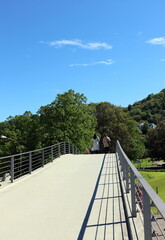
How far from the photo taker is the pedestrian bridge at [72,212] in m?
4.92

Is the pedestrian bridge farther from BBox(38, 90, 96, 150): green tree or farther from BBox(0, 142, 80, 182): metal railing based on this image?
BBox(38, 90, 96, 150): green tree

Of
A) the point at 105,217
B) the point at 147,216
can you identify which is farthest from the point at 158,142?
the point at 147,216

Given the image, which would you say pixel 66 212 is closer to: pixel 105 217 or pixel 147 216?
pixel 105 217

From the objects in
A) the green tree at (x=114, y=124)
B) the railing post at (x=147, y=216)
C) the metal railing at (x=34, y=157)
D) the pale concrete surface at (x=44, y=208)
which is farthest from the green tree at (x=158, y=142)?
the railing post at (x=147, y=216)

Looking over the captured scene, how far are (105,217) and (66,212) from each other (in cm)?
97

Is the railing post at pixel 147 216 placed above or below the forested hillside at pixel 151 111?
below

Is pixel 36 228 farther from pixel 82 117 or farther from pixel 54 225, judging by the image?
pixel 82 117

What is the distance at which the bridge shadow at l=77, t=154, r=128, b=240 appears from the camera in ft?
16.0

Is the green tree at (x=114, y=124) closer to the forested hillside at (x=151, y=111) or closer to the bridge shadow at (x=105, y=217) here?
the bridge shadow at (x=105, y=217)

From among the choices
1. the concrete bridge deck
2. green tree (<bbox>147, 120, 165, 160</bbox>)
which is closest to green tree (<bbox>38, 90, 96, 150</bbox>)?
the concrete bridge deck

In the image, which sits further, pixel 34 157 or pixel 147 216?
pixel 34 157

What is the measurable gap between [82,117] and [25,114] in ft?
52.1

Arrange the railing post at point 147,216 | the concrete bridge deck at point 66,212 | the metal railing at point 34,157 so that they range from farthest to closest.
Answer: the metal railing at point 34,157, the concrete bridge deck at point 66,212, the railing post at point 147,216

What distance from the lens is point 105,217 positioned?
587cm
